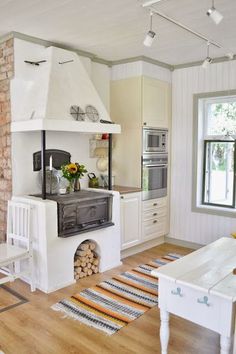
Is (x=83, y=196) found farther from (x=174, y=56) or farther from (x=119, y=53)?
(x=174, y=56)

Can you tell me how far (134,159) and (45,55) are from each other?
178 cm

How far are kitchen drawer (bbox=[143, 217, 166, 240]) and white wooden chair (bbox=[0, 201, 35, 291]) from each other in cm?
178

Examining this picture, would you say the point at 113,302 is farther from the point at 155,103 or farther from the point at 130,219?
the point at 155,103

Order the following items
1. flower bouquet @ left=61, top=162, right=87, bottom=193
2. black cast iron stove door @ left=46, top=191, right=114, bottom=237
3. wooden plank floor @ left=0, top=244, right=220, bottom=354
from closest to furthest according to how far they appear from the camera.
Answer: wooden plank floor @ left=0, top=244, right=220, bottom=354 < black cast iron stove door @ left=46, top=191, right=114, bottom=237 < flower bouquet @ left=61, top=162, right=87, bottom=193

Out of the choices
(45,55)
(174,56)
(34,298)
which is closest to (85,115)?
(45,55)

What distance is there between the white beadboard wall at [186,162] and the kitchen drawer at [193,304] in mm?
2633

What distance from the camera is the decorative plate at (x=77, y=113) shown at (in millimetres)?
3593

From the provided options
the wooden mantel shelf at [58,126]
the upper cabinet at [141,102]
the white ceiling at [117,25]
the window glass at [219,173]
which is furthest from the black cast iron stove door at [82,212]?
the white ceiling at [117,25]

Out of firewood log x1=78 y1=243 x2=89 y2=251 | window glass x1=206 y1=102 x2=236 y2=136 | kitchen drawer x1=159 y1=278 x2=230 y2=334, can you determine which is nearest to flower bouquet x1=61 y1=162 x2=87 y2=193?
firewood log x1=78 y1=243 x2=89 y2=251

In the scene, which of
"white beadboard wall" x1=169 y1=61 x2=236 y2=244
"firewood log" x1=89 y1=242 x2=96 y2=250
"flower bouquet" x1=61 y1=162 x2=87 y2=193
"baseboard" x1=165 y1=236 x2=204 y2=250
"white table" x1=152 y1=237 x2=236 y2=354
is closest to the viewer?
"white table" x1=152 y1=237 x2=236 y2=354

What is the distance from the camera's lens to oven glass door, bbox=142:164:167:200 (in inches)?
179

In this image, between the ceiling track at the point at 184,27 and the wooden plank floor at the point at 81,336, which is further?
the ceiling track at the point at 184,27

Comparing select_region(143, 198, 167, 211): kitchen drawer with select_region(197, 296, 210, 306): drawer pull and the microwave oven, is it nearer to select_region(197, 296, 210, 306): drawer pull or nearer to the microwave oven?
the microwave oven

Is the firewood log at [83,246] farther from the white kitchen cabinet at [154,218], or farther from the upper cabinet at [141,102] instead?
the upper cabinet at [141,102]
